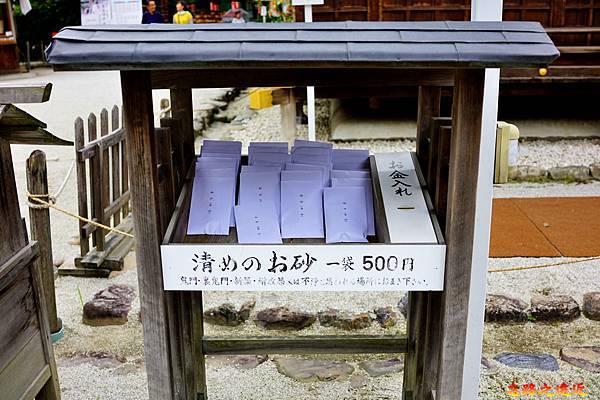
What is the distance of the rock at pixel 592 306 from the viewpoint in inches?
170

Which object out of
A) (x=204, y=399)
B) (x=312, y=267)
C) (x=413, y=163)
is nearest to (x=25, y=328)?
(x=204, y=399)

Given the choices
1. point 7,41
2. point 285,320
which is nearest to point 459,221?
point 285,320

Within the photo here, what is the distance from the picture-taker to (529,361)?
3.83m

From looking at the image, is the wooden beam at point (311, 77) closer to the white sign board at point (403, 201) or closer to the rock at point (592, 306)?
the white sign board at point (403, 201)

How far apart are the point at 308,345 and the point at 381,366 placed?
999mm

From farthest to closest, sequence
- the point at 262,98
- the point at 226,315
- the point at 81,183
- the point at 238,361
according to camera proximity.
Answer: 1. the point at 262,98
2. the point at 81,183
3. the point at 226,315
4. the point at 238,361

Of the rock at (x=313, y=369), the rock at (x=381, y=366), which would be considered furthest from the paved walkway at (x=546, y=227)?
the rock at (x=313, y=369)

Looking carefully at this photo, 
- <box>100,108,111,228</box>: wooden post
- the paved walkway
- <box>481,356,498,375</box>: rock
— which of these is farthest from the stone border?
<box>100,108,111,228</box>: wooden post

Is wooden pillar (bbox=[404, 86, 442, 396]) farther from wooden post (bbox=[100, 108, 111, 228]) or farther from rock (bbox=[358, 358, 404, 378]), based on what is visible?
wooden post (bbox=[100, 108, 111, 228])

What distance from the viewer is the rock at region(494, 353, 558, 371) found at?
377 centimetres

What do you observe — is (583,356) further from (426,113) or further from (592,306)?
(426,113)

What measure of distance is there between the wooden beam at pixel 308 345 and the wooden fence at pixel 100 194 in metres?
2.48

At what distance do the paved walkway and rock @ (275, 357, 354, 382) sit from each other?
6.80 ft

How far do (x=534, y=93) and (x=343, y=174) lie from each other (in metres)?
7.28
